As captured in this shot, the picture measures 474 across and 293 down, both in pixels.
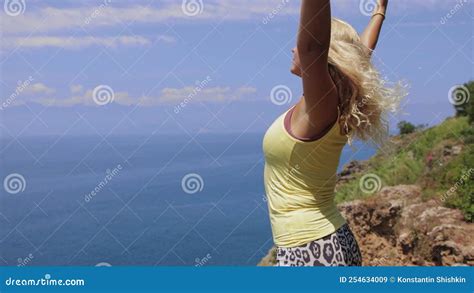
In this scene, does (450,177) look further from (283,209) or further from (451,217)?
(283,209)

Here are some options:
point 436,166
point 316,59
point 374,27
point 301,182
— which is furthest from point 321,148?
point 436,166

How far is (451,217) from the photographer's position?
635 cm

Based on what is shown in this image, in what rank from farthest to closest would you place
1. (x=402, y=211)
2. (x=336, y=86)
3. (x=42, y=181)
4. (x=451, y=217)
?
(x=42, y=181) < (x=402, y=211) < (x=451, y=217) < (x=336, y=86)

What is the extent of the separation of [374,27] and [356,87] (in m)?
0.78

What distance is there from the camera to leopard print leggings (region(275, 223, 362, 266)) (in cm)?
246

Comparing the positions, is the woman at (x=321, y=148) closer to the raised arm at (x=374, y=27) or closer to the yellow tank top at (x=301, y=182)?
the yellow tank top at (x=301, y=182)

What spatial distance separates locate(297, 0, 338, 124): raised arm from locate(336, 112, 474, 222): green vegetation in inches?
143

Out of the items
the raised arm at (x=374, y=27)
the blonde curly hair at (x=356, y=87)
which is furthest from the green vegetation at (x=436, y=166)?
the blonde curly hair at (x=356, y=87)

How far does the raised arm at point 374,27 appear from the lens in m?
3.04

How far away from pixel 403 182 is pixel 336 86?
253 inches

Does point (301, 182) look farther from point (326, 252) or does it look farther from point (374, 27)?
point (374, 27)

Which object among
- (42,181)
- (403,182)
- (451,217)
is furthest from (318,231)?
(42,181)

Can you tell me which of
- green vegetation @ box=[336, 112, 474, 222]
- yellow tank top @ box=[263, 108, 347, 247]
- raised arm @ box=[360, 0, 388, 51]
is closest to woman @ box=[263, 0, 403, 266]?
yellow tank top @ box=[263, 108, 347, 247]

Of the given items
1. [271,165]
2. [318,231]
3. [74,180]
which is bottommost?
[74,180]
